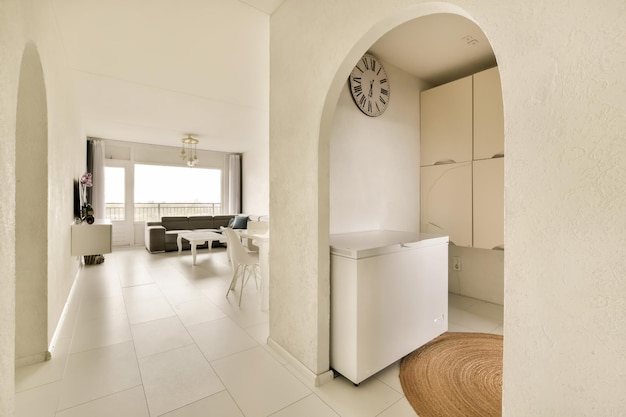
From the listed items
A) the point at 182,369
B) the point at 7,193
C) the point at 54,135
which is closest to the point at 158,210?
the point at 54,135

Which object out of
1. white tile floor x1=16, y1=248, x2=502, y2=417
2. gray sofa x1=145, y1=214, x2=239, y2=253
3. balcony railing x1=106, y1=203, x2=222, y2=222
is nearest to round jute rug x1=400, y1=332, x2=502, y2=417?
white tile floor x1=16, y1=248, x2=502, y2=417

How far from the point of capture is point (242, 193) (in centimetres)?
859

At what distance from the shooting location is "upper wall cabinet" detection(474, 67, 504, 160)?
2564 millimetres

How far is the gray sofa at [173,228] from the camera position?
621 centimetres

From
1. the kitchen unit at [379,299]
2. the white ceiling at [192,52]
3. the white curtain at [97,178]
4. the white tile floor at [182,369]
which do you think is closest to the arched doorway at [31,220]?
the white tile floor at [182,369]

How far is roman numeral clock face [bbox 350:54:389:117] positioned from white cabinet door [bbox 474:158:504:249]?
1142mm

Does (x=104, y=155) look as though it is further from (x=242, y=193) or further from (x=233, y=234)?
(x=233, y=234)

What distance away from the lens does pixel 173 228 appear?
6.89 meters

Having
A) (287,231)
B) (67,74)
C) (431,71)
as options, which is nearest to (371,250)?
(287,231)

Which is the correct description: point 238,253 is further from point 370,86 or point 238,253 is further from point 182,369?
point 370,86

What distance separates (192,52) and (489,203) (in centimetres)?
325

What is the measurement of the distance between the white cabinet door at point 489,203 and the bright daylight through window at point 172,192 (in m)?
7.25
